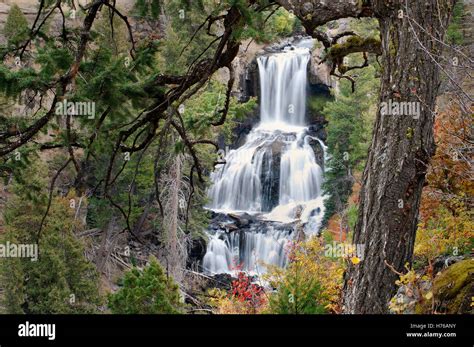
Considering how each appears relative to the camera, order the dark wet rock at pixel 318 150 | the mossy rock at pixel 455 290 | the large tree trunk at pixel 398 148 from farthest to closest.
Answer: the dark wet rock at pixel 318 150, the large tree trunk at pixel 398 148, the mossy rock at pixel 455 290

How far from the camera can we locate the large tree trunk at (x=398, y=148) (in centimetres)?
446

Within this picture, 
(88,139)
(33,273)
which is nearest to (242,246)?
(33,273)

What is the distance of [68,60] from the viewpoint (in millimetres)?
4727

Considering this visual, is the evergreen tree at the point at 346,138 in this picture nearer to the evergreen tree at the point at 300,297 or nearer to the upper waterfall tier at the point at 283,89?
the upper waterfall tier at the point at 283,89

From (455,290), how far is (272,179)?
2553cm

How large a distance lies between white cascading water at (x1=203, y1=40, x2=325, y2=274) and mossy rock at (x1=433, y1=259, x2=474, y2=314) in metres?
20.6

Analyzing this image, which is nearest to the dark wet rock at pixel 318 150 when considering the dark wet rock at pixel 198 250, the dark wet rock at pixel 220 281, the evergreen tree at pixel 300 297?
the dark wet rock at pixel 198 250

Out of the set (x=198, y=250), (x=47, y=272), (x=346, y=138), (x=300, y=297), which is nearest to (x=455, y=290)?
(x=300, y=297)

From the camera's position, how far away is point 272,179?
29875 millimetres

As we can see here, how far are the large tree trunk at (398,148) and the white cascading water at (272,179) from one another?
20548mm

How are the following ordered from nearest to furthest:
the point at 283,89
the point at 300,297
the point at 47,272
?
the point at 300,297 → the point at 47,272 → the point at 283,89

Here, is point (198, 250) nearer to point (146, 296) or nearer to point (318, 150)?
point (318, 150)

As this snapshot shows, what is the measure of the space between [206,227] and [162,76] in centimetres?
2166
